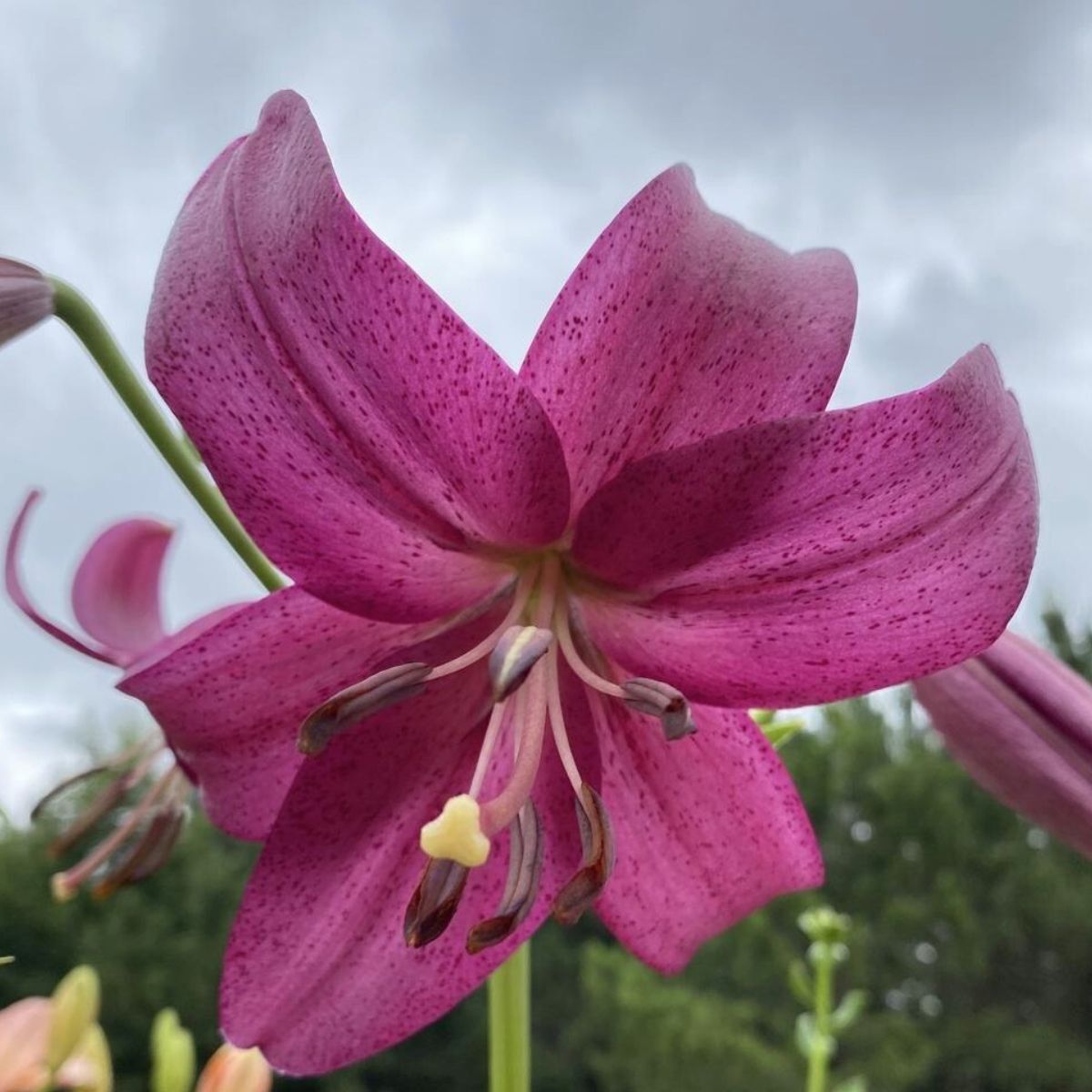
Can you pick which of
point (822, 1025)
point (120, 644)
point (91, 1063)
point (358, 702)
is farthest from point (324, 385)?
point (822, 1025)

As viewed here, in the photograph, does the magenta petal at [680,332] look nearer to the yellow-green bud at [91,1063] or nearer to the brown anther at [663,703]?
the brown anther at [663,703]

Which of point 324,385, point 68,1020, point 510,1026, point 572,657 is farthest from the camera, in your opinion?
point 68,1020

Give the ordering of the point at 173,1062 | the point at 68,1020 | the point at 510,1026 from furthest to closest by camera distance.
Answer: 1. the point at 173,1062
2. the point at 68,1020
3. the point at 510,1026

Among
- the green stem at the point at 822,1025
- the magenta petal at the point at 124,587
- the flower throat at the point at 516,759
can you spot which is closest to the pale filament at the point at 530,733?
the flower throat at the point at 516,759

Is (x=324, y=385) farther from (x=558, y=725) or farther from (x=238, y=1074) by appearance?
(x=238, y=1074)

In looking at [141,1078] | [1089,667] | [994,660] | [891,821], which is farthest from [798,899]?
[994,660]

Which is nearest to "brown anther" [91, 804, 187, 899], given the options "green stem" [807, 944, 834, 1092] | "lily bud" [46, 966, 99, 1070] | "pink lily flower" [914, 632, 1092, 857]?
"lily bud" [46, 966, 99, 1070]
